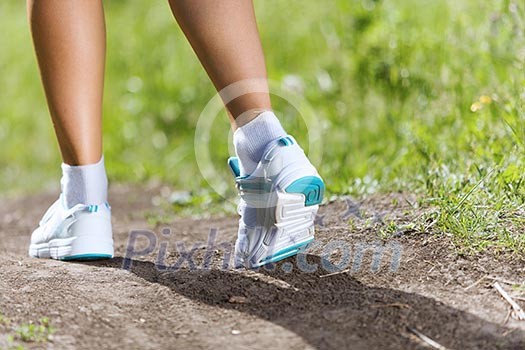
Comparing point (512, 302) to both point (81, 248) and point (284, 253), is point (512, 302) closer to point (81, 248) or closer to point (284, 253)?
point (284, 253)

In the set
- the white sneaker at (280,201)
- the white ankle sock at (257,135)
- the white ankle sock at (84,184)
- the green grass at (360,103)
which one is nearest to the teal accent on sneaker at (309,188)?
the white sneaker at (280,201)

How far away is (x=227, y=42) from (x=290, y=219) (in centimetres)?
44

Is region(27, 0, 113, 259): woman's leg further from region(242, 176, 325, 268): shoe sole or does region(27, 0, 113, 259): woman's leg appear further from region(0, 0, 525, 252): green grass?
region(0, 0, 525, 252): green grass

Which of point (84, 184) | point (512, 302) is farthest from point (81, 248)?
point (512, 302)

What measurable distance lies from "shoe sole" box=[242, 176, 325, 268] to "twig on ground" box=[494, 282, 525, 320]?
0.45 m

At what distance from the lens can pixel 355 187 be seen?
282cm

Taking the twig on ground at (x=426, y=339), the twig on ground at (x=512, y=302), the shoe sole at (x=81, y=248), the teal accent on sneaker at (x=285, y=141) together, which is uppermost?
the teal accent on sneaker at (x=285, y=141)

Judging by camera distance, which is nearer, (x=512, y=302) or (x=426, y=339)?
(x=426, y=339)

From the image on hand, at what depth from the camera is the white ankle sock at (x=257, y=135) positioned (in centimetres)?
198

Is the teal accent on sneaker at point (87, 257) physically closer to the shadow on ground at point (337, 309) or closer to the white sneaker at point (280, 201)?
the shadow on ground at point (337, 309)

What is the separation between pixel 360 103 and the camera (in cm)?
380

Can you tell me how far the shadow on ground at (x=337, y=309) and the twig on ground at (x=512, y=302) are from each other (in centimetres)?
7

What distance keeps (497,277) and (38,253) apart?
1.27 meters

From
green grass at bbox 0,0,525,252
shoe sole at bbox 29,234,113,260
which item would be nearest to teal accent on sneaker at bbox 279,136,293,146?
green grass at bbox 0,0,525,252
